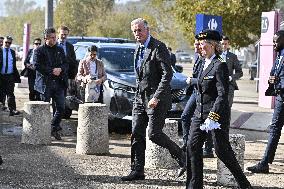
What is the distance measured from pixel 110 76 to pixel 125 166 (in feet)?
13.4

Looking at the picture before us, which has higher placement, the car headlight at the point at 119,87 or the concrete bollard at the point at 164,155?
the car headlight at the point at 119,87

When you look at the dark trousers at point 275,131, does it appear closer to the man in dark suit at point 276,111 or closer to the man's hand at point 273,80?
the man in dark suit at point 276,111

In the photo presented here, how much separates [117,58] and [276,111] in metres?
5.60

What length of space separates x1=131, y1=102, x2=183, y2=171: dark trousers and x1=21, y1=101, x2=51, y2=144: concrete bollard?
3197 millimetres

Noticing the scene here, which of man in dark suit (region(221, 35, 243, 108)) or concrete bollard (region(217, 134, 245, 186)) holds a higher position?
man in dark suit (region(221, 35, 243, 108))

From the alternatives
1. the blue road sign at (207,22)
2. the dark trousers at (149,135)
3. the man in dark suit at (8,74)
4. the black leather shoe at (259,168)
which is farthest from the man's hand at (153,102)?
the man in dark suit at (8,74)

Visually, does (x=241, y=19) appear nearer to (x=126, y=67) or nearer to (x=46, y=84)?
(x=126, y=67)

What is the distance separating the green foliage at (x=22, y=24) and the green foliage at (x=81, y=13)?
28172mm

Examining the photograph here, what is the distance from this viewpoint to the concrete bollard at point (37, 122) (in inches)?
457

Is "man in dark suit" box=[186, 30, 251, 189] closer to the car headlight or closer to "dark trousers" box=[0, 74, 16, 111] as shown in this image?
the car headlight

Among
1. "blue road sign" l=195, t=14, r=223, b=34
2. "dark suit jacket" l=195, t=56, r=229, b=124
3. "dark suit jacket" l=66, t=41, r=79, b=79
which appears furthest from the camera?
"dark suit jacket" l=66, t=41, r=79, b=79

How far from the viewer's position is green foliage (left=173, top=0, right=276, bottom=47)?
1117 inches

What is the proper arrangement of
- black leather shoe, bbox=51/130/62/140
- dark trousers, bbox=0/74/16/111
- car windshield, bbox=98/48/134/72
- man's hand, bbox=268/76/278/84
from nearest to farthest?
man's hand, bbox=268/76/278/84
black leather shoe, bbox=51/130/62/140
car windshield, bbox=98/48/134/72
dark trousers, bbox=0/74/16/111

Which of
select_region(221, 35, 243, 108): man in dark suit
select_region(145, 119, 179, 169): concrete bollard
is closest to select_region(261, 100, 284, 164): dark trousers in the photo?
select_region(145, 119, 179, 169): concrete bollard
